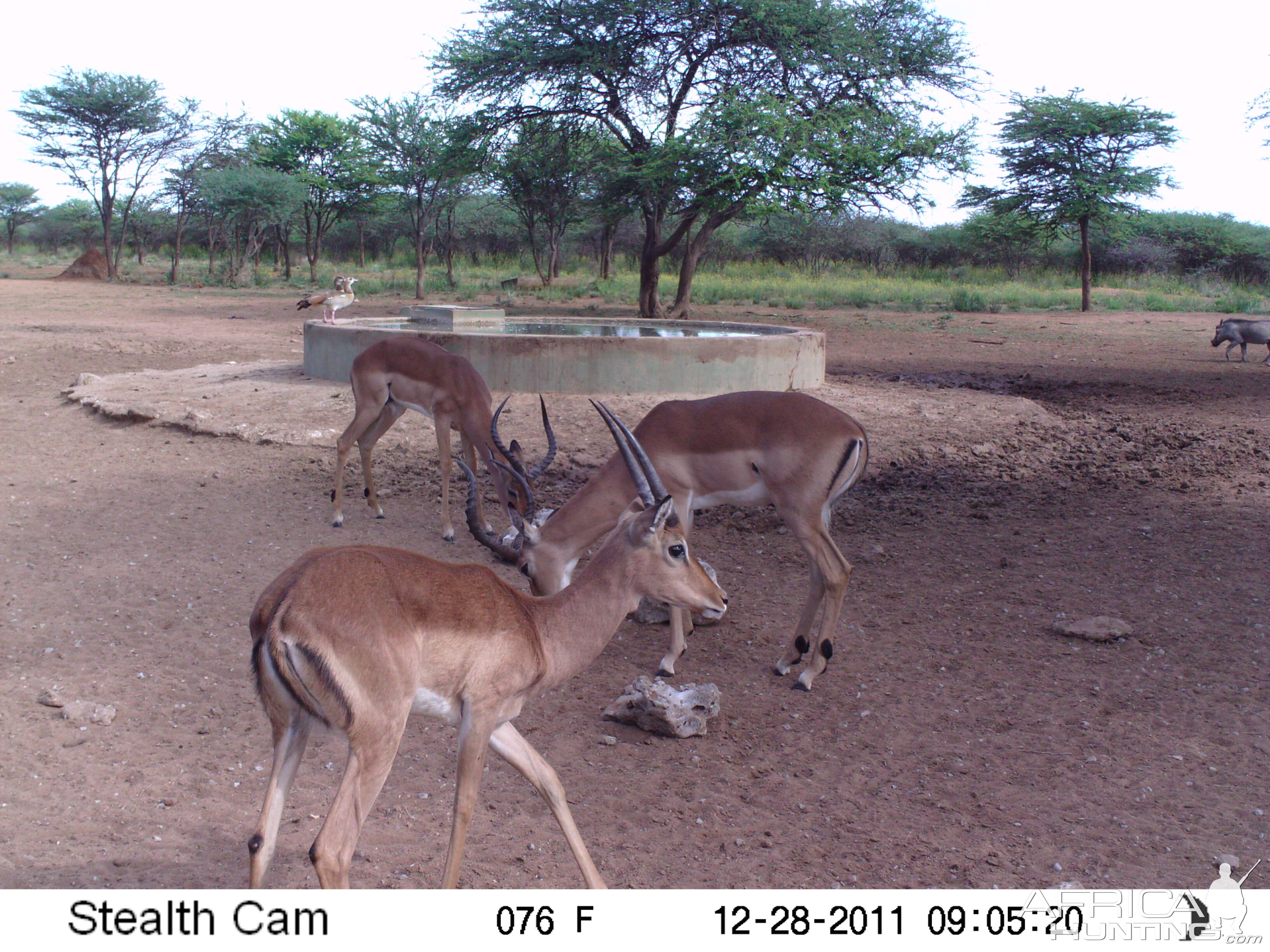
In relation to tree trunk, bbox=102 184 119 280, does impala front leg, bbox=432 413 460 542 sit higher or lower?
lower

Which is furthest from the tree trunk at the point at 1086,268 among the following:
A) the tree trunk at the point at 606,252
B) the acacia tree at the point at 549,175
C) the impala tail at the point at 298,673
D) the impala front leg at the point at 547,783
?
the impala tail at the point at 298,673

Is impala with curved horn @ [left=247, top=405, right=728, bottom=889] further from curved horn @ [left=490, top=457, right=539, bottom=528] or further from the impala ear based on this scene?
curved horn @ [left=490, top=457, right=539, bottom=528]

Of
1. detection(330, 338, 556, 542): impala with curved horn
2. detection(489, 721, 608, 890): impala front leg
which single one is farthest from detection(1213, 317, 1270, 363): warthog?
detection(489, 721, 608, 890): impala front leg

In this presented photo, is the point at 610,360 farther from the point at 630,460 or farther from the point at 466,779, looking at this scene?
the point at 466,779

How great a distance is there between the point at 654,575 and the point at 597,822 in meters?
0.84

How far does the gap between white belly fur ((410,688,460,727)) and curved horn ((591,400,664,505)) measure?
968 mm

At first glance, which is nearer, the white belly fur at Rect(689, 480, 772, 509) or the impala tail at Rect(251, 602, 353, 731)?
the impala tail at Rect(251, 602, 353, 731)

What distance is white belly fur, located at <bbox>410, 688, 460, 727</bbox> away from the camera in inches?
112

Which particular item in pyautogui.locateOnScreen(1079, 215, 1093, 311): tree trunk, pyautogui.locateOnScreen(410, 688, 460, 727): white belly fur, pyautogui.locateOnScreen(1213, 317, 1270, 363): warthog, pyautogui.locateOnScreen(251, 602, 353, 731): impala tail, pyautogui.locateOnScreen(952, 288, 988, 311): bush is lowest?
pyautogui.locateOnScreen(410, 688, 460, 727): white belly fur

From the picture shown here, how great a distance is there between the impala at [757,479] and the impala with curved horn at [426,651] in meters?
1.17

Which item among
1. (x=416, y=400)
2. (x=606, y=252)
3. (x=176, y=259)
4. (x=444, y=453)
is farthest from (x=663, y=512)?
(x=176, y=259)

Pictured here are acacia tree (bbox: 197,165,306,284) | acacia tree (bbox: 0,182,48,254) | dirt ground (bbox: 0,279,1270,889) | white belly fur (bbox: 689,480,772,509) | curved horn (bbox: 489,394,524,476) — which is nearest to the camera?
dirt ground (bbox: 0,279,1270,889)

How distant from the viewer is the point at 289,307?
2422cm

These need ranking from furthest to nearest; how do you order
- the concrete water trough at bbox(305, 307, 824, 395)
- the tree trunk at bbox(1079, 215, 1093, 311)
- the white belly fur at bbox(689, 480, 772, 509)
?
the tree trunk at bbox(1079, 215, 1093, 311), the concrete water trough at bbox(305, 307, 824, 395), the white belly fur at bbox(689, 480, 772, 509)
